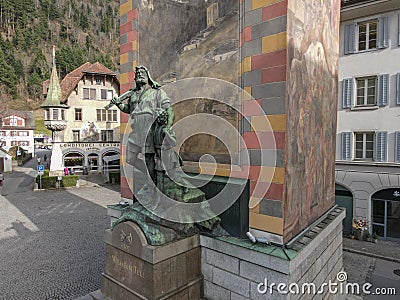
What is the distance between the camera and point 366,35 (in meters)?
14.1

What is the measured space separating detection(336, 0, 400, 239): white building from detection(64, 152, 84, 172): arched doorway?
26.4 meters

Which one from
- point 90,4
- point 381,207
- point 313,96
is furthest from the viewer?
point 90,4

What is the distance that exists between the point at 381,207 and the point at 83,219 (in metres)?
15.3

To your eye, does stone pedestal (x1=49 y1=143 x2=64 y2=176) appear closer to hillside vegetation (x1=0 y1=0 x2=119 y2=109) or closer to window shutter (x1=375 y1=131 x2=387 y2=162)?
window shutter (x1=375 y1=131 x2=387 y2=162)

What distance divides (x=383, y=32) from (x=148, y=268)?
1462cm

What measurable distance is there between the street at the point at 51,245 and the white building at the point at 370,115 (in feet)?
40.4

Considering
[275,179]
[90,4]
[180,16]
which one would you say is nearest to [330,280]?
[275,179]

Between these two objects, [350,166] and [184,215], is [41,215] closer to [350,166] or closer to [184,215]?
[184,215]

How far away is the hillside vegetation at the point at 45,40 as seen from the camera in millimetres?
76000

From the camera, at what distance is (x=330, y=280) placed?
7133 mm

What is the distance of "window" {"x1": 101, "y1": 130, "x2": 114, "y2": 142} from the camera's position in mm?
34875

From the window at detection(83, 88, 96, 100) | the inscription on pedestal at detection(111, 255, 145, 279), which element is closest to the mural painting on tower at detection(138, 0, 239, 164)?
the inscription on pedestal at detection(111, 255, 145, 279)

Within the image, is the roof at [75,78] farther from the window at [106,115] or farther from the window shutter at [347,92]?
the window shutter at [347,92]

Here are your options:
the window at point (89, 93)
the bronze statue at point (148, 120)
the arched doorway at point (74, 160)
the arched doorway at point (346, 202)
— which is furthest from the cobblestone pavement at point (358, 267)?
the window at point (89, 93)
